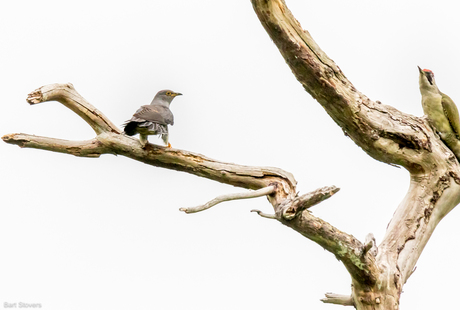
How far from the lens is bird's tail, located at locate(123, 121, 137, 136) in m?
5.32

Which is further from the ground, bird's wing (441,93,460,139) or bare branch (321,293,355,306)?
bird's wing (441,93,460,139)

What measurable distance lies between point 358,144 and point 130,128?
2.25m

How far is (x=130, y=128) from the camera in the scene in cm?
540

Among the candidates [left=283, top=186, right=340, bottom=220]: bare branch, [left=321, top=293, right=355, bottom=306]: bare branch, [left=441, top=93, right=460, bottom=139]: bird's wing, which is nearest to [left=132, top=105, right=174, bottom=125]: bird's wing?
[left=283, top=186, right=340, bottom=220]: bare branch

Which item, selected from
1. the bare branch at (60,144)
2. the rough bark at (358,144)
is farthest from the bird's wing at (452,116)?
the bare branch at (60,144)

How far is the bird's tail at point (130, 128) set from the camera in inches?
209

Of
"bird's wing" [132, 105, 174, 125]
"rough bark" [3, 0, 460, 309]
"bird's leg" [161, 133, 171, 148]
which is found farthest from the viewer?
"bird's leg" [161, 133, 171, 148]

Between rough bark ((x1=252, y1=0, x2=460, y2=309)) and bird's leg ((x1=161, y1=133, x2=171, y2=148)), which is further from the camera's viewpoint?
bird's leg ((x1=161, y1=133, x2=171, y2=148))

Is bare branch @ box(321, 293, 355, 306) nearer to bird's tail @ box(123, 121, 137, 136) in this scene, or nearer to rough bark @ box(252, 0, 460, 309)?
rough bark @ box(252, 0, 460, 309)

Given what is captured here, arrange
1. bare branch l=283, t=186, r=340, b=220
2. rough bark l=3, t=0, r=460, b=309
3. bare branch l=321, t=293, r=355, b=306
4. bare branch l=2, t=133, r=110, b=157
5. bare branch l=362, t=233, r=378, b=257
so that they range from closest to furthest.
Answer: bare branch l=283, t=186, r=340, b=220, bare branch l=362, t=233, r=378, b=257, rough bark l=3, t=0, r=460, b=309, bare branch l=321, t=293, r=355, b=306, bare branch l=2, t=133, r=110, b=157

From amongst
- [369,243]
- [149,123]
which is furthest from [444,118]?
[149,123]

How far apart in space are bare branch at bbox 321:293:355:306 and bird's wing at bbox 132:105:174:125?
2307mm

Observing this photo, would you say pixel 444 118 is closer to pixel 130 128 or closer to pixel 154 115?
pixel 154 115

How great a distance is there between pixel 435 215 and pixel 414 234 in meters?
0.37
